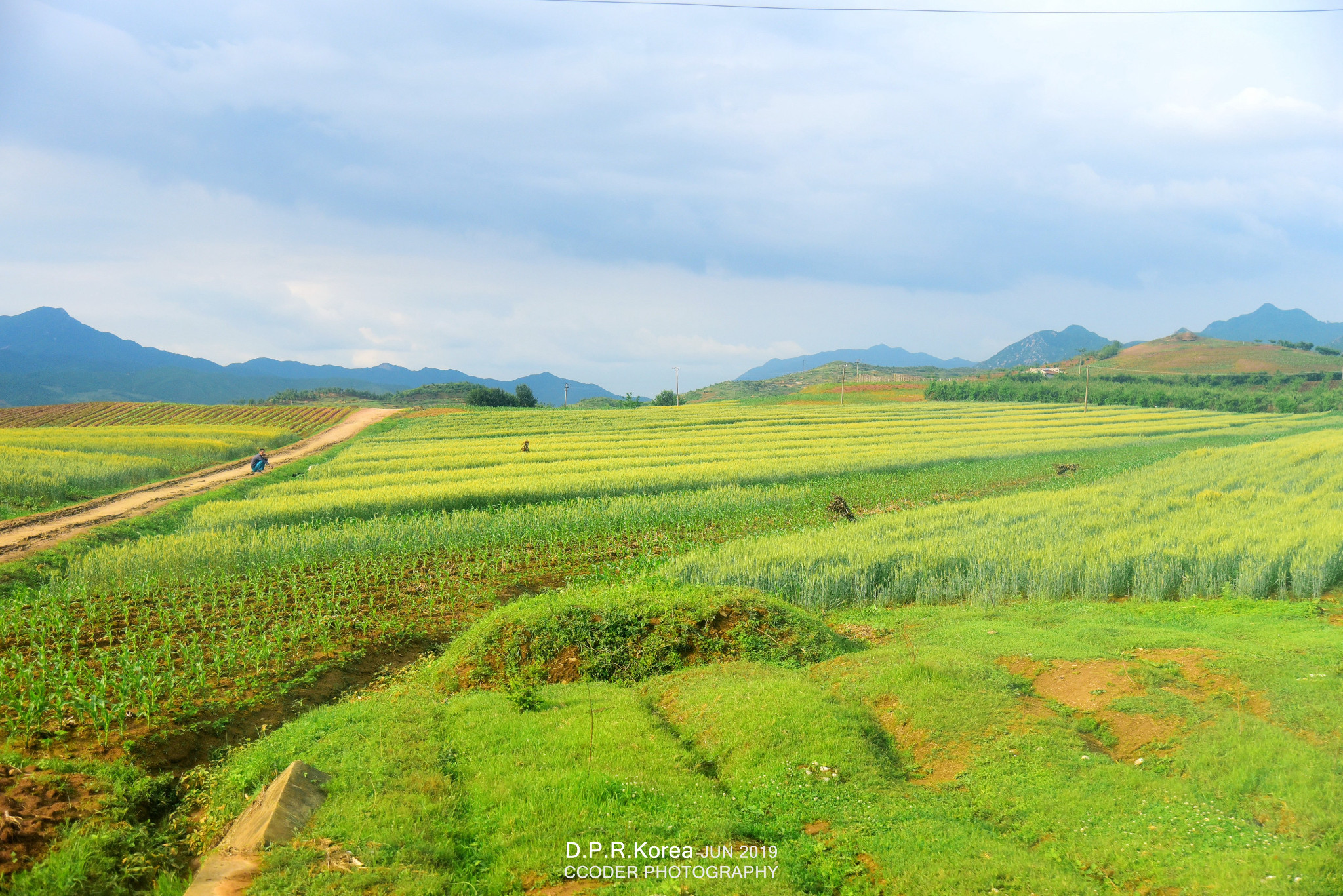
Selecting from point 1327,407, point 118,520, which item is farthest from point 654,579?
point 1327,407

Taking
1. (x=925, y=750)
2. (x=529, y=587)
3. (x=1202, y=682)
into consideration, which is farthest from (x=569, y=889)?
(x=529, y=587)

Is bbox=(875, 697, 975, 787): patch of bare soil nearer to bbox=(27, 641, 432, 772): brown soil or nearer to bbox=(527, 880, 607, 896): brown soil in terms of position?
bbox=(527, 880, 607, 896): brown soil

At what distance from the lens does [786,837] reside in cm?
463

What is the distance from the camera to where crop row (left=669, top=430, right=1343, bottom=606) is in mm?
10797

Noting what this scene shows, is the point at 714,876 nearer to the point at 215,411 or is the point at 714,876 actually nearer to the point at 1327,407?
the point at 215,411

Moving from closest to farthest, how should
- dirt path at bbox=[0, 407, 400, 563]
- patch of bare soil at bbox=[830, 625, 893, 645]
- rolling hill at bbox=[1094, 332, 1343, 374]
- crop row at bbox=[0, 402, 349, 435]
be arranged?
1. patch of bare soil at bbox=[830, 625, 893, 645]
2. dirt path at bbox=[0, 407, 400, 563]
3. crop row at bbox=[0, 402, 349, 435]
4. rolling hill at bbox=[1094, 332, 1343, 374]

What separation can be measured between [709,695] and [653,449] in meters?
27.9

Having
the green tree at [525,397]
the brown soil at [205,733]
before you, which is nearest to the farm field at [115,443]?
the brown soil at [205,733]

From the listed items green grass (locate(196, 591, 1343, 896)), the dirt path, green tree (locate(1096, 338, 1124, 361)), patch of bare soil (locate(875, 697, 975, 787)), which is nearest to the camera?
green grass (locate(196, 591, 1343, 896))

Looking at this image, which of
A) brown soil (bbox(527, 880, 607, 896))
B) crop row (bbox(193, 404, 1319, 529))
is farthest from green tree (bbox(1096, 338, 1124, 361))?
brown soil (bbox(527, 880, 607, 896))

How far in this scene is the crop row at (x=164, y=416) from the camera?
54750mm

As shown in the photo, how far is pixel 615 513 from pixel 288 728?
452 inches

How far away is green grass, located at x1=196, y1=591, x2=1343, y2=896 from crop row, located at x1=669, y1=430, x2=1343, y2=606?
11.6ft

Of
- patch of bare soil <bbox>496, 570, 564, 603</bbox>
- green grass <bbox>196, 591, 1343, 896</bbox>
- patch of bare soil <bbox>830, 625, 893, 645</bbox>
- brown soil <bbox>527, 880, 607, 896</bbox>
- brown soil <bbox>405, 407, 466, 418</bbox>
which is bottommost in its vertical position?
patch of bare soil <bbox>830, 625, 893, 645</bbox>
